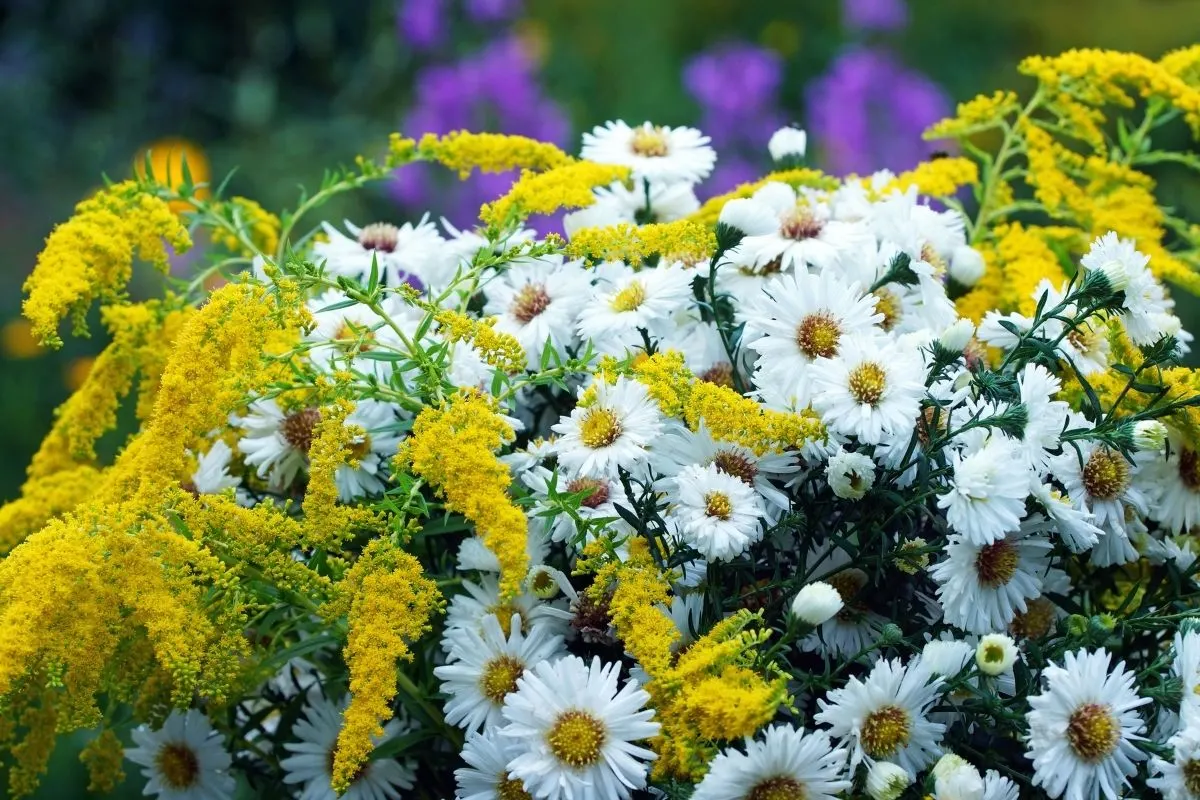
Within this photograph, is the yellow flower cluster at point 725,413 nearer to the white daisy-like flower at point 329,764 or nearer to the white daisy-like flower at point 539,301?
the white daisy-like flower at point 539,301

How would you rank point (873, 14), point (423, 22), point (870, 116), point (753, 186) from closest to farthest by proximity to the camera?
1. point (753, 186)
2. point (870, 116)
3. point (873, 14)
4. point (423, 22)

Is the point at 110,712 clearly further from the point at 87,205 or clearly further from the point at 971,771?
the point at 971,771

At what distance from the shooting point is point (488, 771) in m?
0.79

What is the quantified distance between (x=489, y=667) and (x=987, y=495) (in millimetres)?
322

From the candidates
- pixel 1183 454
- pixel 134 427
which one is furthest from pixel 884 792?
pixel 134 427

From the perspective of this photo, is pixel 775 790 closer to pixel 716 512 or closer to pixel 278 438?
pixel 716 512

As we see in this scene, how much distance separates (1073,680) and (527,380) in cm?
37

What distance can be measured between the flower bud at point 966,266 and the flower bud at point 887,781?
41 cm

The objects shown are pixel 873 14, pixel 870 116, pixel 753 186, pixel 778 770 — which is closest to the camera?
pixel 778 770

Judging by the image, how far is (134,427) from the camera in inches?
75.0

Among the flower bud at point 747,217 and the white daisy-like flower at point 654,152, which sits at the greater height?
the white daisy-like flower at point 654,152

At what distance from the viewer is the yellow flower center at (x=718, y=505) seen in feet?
2.45

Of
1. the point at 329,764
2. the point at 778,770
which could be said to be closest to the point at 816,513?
the point at 778,770

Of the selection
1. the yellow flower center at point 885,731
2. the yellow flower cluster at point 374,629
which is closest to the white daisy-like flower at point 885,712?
the yellow flower center at point 885,731
